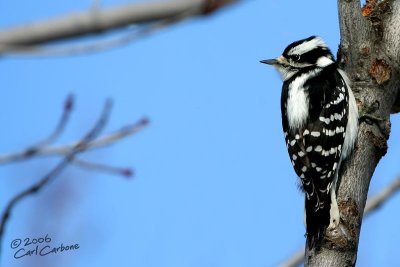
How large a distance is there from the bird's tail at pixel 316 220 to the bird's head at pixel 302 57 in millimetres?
1410

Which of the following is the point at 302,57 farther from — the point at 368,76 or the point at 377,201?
the point at 377,201

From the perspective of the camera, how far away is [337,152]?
480 cm

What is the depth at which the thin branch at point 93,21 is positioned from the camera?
1557 millimetres

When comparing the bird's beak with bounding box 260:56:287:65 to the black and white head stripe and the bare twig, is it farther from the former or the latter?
the bare twig

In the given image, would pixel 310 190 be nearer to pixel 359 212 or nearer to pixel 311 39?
pixel 359 212

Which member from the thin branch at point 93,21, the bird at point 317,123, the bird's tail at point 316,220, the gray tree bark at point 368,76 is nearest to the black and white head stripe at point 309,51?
the bird at point 317,123

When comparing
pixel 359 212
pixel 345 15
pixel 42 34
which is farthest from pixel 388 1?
pixel 42 34

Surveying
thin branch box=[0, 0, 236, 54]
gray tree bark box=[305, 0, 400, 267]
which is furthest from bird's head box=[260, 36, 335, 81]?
thin branch box=[0, 0, 236, 54]

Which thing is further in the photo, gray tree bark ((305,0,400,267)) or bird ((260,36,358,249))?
bird ((260,36,358,249))

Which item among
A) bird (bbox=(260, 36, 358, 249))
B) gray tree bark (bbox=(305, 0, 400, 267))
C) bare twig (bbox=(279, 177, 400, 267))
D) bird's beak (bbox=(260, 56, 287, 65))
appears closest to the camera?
bare twig (bbox=(279, 177, 400, 267))

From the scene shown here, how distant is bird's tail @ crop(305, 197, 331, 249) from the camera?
161 inches

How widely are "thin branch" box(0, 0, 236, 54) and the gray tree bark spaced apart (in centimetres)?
283

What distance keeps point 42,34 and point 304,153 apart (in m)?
3.69

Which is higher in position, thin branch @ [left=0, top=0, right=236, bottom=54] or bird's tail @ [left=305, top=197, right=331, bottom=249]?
thin branch @ [left=0, top=0, right=236, bottom=54]
